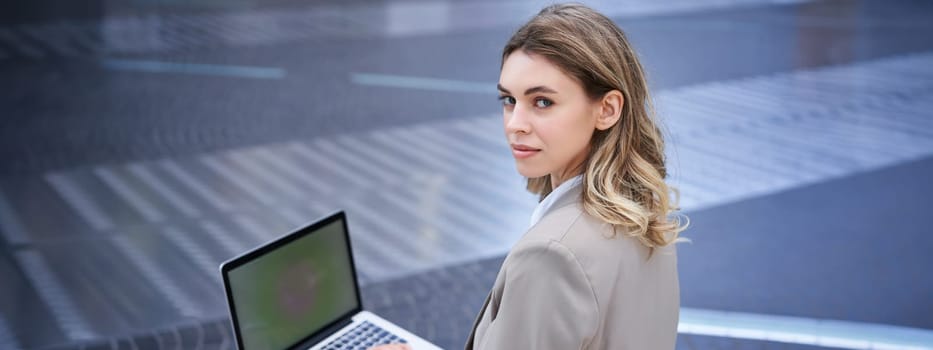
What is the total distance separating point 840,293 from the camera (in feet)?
13.2

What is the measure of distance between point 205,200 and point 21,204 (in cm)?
85

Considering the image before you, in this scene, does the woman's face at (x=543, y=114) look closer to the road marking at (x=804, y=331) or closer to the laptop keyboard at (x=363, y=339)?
the laptop keyboard at (x=363, y=339)

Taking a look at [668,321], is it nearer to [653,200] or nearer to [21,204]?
[653,200]

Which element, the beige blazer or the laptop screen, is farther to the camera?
the laptop screen

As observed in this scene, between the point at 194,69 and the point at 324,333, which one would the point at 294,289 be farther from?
the point at 194,69

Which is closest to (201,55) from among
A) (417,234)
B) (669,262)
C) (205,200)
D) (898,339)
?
(205,200)

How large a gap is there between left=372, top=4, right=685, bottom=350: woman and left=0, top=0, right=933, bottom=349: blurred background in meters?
0.44

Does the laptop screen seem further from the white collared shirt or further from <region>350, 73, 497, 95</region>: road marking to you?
<region>350, 73, 497, 95</region>: road marking

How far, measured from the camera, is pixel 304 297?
2143 millimetres

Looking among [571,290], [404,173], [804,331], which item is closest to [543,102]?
[571,290]

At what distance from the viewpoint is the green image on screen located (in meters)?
1.99

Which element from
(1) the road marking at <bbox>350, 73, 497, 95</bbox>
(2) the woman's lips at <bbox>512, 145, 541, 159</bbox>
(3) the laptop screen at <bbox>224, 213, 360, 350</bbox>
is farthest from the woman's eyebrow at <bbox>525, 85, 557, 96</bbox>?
(1) the road marking at <bbox>350, 73, 497, 95</bbox>

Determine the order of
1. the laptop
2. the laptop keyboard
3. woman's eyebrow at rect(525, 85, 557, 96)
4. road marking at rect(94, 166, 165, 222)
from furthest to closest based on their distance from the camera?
road marking at rect(94, 166, 165, 222) < the laptop keyboard < the laptop < woman's eyebrow at rect(525, 85, 557, 96)

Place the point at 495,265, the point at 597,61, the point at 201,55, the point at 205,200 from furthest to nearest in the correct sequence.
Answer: the point at 201,55 → the point at 205,200 → the point at 495,265 → the point at 597,61
